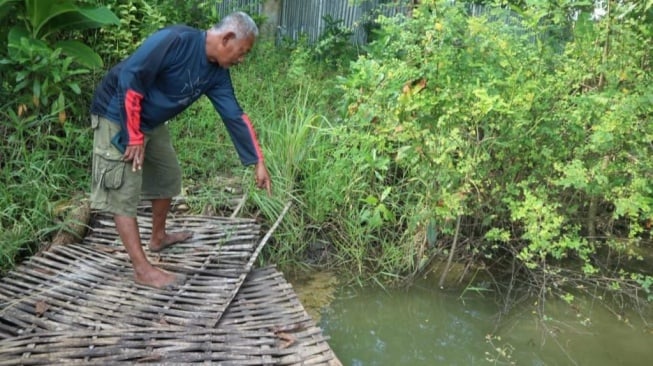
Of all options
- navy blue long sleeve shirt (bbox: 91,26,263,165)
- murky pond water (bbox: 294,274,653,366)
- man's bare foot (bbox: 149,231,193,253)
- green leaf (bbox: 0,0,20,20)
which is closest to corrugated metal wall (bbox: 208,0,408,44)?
green leaf (bbox: 0,0,20,20)

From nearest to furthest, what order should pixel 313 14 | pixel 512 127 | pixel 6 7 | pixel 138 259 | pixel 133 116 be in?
pixel 133 116 < pixel 138 259 < pixel 512 127 < pixel 6 7 < pixel 313 14

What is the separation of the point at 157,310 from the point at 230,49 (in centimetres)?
140

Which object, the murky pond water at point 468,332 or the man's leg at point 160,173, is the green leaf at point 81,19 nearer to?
the man's leg at point 160,173

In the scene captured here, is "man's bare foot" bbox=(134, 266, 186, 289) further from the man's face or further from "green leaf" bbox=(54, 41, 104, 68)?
"green leaf" bbox=(54, 41, 104, 68)

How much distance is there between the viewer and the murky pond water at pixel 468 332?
132 inches

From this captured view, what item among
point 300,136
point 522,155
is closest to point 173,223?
point 300,136

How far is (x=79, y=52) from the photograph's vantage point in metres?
4.61

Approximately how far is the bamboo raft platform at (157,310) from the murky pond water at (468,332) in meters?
0.53

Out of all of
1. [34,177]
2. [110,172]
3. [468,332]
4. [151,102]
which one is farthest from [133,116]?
[468,332]

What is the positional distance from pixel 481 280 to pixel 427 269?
0.38 m

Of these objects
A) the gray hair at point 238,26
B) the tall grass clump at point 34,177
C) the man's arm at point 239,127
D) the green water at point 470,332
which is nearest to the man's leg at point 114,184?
the man's arm at point 239,127

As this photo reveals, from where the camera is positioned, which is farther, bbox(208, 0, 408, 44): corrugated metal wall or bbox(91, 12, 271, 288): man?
bbox(208, 0, 408, 44): corrugated metal wall

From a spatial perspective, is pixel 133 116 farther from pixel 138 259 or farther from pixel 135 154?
pixel 138 259

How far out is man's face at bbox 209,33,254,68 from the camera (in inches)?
118
